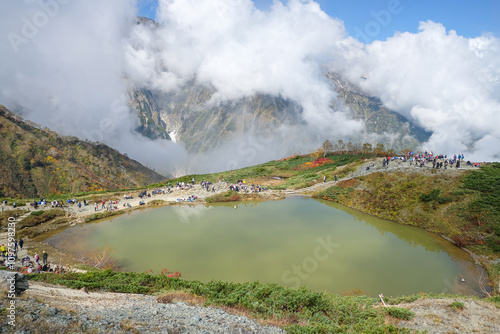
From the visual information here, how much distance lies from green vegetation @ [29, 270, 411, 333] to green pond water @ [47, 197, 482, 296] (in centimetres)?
483

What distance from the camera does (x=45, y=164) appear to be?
94.4 meters

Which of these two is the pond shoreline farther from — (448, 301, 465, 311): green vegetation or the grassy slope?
(448, 301, 465, 311): green vegetation

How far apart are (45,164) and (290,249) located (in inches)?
4296

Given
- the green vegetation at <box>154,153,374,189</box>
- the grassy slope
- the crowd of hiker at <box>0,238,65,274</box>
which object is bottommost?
the crowd of hiker at <box>0,238,65,274</box>

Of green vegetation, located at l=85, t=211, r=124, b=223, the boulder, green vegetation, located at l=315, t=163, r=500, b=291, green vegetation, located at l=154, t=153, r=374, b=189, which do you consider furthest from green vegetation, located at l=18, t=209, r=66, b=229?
green vegetation, located at l=315, t=163, r=500, b=291

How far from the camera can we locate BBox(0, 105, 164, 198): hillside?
273ft

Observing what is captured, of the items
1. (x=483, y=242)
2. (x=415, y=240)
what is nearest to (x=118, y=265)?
(x=415, y=240)

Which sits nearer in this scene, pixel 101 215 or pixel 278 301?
pixel 278 301

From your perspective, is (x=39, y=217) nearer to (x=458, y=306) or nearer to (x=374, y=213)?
(x=458, y=306)

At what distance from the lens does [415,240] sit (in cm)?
2988

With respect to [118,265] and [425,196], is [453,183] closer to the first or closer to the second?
[425,196]

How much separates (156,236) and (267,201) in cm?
2341

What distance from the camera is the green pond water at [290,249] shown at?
21.2 metres

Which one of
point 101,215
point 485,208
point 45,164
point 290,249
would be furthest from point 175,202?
point 45,164
